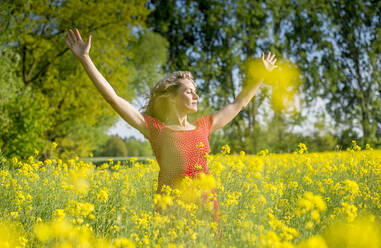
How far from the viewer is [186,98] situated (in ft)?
9.33

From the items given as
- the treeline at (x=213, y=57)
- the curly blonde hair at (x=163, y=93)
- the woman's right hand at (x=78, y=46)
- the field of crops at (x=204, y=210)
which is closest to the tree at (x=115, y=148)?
the treeline at (x=213, y=57)

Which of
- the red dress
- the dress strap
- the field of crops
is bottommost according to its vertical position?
the field of crops

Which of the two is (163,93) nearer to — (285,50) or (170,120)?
(170,120)

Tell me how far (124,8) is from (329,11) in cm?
812

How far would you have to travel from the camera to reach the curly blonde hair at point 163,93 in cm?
300

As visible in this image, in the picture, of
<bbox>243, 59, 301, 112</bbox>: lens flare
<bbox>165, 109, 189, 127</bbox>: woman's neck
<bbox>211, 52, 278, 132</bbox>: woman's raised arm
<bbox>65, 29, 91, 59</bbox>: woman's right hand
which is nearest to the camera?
<bbox>65, 29, 91, 59</bbox>: woman's right hand

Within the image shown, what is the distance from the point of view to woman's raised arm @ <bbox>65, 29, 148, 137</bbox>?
265cm

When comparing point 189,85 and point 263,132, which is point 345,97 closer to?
point 263,132

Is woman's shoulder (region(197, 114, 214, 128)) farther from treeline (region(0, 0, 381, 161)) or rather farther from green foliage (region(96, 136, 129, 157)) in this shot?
green foliage (region(96, 136, 129, 157))

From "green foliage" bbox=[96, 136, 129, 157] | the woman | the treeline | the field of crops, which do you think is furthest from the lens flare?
the woman

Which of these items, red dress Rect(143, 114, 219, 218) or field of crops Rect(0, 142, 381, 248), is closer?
field of crops Rect(0, 142, 381, 248)

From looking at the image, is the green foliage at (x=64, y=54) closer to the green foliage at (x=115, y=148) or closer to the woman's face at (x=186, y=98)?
the woman's face at (x=186, y=98)

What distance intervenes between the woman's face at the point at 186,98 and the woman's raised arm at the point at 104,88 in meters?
0.33

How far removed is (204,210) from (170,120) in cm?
93
